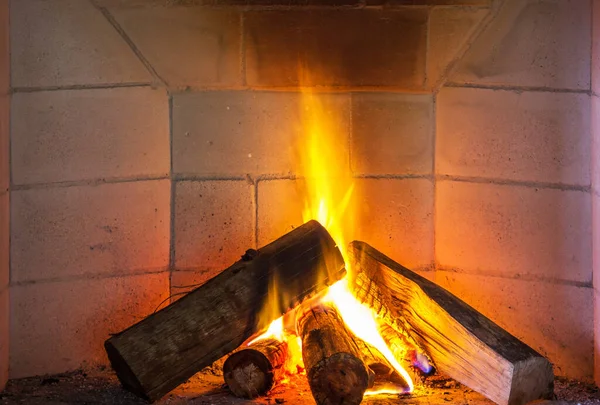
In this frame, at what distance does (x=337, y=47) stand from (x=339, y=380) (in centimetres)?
142

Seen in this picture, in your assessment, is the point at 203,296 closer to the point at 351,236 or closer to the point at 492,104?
the point at 351,236

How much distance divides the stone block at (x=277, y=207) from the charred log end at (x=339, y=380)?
901mm

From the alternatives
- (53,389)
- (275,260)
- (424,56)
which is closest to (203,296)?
(275,260)

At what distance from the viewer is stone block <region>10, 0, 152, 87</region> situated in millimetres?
3926

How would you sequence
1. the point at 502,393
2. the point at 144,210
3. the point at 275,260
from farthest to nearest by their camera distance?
the point at 144,210 < the point at 275,260 < the point at 502,393

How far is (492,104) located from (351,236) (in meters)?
0.83

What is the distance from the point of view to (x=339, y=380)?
136 inches

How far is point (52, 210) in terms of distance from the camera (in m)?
4.00

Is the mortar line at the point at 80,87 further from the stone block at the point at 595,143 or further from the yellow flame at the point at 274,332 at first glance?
the stone block at the point at 595,143

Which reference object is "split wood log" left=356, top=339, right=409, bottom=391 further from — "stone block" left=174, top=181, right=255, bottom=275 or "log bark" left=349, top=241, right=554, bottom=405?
"stone block" left=174, top=181, right=255, bottom=275

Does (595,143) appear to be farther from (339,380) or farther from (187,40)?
(187,40)

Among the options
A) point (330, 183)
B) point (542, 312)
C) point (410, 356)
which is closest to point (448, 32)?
point (330, 183)

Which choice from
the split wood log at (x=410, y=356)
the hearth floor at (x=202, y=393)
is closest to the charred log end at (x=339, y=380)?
the hearth floor at (x=202, y=393)

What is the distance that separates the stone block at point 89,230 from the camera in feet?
13.0
